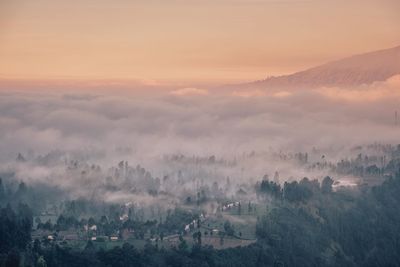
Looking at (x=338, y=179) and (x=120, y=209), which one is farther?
(x=338, y=179)

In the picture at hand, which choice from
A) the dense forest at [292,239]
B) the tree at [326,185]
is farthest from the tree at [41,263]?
the tree at [326,185]

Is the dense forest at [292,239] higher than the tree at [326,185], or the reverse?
the tree at [326,185]

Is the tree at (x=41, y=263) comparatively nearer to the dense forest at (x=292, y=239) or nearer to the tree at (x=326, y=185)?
the dense forest at (x=292, y=239)

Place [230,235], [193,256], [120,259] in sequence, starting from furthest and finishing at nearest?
[230,235] → [193,256] → [120,259]

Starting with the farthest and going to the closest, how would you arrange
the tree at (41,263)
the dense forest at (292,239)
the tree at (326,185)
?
1. the tree at (326,185)
2. the dense forest at (292,239)
3. the tree at (41,263)

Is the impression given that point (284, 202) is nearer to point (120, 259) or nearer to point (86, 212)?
point (86, 212)

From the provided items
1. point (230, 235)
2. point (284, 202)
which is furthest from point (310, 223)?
point (230, 235)

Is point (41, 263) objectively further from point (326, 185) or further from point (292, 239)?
point (326, 185)

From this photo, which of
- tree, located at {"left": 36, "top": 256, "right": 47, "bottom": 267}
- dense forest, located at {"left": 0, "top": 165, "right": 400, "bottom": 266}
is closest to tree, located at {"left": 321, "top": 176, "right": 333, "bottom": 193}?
dense forest, located at {"left": 0, "top": 165, "right": 400, "bottom": 266}

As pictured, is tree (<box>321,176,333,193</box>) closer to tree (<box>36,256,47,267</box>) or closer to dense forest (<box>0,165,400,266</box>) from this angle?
dense forest (<box>0,165,400,266</box>)

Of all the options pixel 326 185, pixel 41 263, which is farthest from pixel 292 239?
pixel 41 263

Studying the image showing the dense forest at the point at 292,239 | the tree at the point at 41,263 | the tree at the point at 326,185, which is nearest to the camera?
the tree at the point at 41,263
